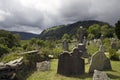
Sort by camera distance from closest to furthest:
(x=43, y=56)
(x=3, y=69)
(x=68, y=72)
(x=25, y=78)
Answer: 1. (x=3, y=69)
2. (x=25, y=78)
3. (x=68, y=72)
4. (x=43, y=56)

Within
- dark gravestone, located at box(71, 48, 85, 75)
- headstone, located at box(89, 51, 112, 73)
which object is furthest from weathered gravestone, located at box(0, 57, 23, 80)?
headstone, located at box(89, 51, 112, 73)

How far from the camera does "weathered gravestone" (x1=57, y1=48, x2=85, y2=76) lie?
20406 mm

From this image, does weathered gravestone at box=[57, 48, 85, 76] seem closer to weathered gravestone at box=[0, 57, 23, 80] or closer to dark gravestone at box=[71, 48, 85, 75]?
dark gravestone at box=[71, 48, 85, 75]

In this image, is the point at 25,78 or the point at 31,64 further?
the point at 31,64

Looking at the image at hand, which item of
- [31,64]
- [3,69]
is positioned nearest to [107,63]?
[31,64]

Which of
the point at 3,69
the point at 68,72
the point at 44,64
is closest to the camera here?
the point at 3,69

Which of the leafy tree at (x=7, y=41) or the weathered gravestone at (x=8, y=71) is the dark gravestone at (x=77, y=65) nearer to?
the weathered gravestone at (x=8, y=71)

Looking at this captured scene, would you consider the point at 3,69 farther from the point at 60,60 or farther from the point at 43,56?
the point at 43,56

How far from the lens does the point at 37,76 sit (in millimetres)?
19406

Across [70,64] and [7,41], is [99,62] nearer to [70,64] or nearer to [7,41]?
[70,64]

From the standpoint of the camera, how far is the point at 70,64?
2058 cm

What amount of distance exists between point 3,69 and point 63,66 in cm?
493

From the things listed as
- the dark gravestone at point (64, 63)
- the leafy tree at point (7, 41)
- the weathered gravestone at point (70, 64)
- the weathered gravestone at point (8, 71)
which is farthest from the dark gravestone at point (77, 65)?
the leafy tree at point (7, 41)

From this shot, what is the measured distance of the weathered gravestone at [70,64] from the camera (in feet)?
66.9
